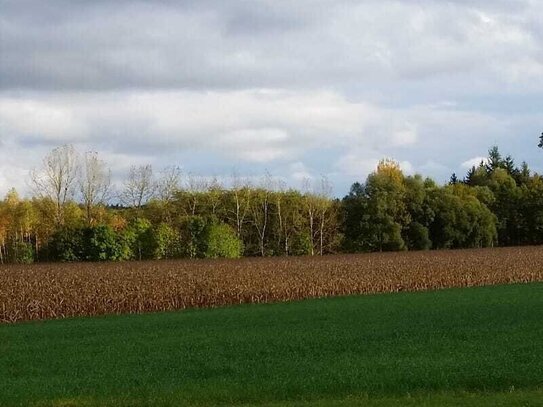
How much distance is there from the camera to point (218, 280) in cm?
4275

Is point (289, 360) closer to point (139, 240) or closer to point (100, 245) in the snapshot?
point (100, 245)

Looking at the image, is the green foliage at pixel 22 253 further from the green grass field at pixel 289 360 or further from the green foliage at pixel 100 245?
the green grass field at pixel 289 360

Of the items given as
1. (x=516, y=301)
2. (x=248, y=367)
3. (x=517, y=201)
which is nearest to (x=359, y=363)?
(x=248, y=367)

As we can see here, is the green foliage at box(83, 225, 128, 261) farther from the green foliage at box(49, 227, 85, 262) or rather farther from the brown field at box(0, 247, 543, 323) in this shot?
the brown field at box(0, 247, 543, 323)

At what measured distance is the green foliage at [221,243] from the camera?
76.8 m

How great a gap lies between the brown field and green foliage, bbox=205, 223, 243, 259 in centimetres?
2315

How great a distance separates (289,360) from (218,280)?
23.9 metres

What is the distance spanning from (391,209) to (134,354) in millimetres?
72941

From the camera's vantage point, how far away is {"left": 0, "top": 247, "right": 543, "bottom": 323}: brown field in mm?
A: 37875

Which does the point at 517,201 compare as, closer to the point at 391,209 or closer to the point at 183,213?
the point at 391,209

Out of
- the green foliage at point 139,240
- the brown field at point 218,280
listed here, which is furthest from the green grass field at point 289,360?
the green foliage at point 139,240

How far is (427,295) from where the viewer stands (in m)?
42.4

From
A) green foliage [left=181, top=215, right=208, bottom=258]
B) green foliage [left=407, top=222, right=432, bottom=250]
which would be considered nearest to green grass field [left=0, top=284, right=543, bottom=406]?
green foliage [left=181, top=215, right=208, bottom=258]

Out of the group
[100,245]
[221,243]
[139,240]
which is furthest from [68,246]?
[221,243]
